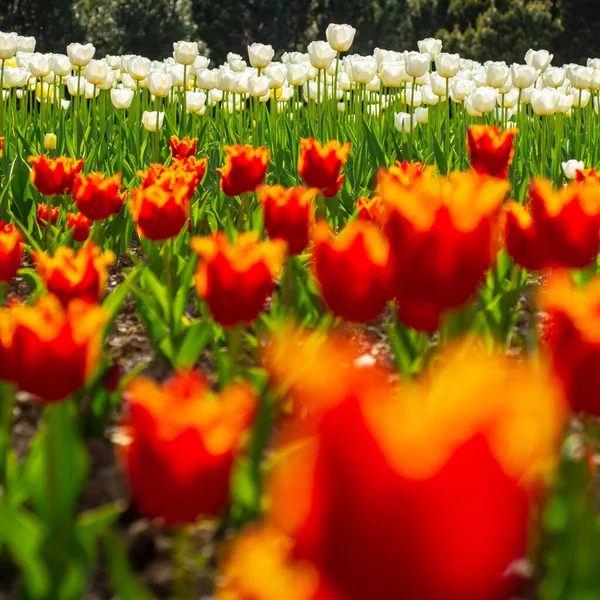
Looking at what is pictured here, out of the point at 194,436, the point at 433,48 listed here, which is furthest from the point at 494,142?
the point at 433,48

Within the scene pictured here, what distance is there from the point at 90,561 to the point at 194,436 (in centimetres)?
46

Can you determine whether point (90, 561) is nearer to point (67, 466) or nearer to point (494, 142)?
point (67, 466)

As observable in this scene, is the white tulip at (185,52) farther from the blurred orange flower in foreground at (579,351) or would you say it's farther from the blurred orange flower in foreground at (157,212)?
the blurred orange flower in foreground at (579,351)

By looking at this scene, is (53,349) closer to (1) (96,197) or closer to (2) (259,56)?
(1) (96,197)

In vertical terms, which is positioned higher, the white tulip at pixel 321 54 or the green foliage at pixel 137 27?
the green foliage at pixel 137 27

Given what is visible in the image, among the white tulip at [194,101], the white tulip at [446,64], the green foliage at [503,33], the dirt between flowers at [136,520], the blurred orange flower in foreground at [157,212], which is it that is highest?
the green foliage at [503,33]

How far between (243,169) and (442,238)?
1.84m

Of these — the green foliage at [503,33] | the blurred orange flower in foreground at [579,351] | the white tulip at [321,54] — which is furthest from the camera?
the green foliage at [503,33]

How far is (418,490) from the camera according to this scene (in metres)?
0.51

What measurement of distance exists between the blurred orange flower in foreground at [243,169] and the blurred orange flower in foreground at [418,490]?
2688mm

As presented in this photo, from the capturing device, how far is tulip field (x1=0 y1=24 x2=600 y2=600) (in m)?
0.53

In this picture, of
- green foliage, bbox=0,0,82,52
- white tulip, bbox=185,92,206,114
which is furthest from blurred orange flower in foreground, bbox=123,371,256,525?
green foliage, bbox=0,0,82,52

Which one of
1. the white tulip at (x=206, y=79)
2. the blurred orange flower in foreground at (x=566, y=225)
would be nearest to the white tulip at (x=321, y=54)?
the white tulip at (x=206, y=79)

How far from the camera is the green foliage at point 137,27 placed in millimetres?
19375
